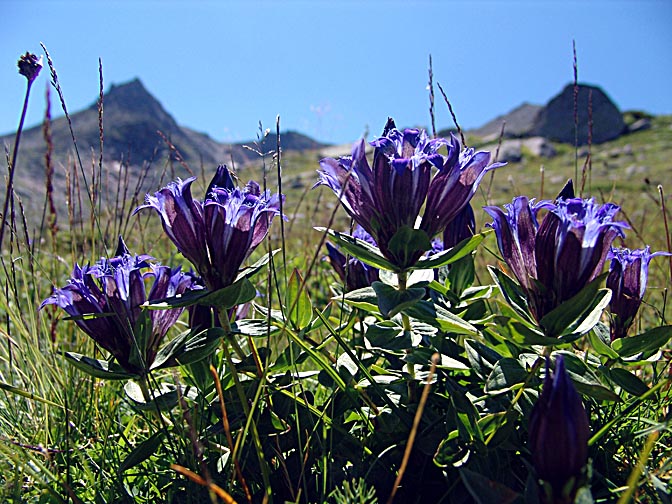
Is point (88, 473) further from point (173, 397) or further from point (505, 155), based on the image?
point (505, 155)

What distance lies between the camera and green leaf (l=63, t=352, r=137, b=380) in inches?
45.9

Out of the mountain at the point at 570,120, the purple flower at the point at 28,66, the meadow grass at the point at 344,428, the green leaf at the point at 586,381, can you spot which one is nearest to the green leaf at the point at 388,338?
the meadow grass at the point at 344,428

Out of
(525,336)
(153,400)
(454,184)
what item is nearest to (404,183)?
(454,184)

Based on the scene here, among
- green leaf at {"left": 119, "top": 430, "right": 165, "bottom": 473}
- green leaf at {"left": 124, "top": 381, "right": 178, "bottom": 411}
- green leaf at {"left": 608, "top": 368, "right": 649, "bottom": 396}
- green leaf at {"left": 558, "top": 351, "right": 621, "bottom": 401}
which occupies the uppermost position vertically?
green leaf at {"left": 558, "top": 351, "right": 621, "bottom": 401}

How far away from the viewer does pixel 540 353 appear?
1.15 metres

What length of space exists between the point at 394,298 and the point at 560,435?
409 millimetres

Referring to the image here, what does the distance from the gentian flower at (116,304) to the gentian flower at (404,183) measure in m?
0.49

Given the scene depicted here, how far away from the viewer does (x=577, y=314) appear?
3.22 feet

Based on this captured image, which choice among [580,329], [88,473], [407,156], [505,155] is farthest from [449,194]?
[505,155]

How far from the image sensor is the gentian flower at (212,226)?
1.15 meters

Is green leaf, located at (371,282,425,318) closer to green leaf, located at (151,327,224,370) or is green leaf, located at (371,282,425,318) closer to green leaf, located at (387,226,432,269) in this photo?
green leaf, located at (387,226,432,269)

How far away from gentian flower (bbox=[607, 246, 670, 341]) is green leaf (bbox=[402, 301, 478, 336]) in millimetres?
458

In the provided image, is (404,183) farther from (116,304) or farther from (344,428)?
(116,304)

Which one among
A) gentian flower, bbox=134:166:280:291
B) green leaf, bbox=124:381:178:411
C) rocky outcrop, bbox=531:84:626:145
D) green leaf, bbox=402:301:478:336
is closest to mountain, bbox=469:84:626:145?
rocky outcrop, bbox=531:84:626:145
